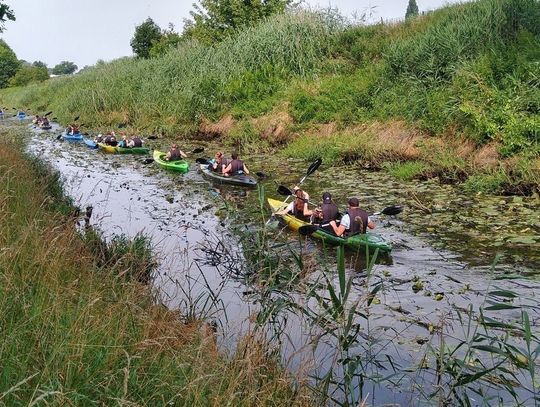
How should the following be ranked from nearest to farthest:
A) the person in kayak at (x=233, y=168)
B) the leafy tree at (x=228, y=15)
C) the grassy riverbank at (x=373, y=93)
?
the grassy riverbank at (x=373, y=93) < the person in kayak at (x=233, y=168) < the leafy tree at (x=228, y=15)

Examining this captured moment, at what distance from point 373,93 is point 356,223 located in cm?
1060

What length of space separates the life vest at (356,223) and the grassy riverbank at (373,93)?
421 centimetres

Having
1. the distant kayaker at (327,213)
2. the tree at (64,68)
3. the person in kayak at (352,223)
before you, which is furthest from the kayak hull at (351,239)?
the tree at (64,68)

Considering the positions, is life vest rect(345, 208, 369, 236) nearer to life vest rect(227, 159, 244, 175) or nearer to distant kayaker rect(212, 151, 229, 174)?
life vest rect(227, 159, 244, 175)

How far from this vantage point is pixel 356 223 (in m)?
8.73

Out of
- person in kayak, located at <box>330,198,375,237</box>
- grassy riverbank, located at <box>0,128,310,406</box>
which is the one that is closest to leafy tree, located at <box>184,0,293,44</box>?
person in kayak, located at <box>330,198,375,237</box>

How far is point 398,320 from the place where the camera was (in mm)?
→ 6004

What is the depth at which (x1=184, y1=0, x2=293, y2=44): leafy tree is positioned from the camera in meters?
31.9

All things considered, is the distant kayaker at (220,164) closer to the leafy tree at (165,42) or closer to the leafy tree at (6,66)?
the leafy tree at (165,42)

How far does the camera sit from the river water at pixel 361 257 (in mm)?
5113

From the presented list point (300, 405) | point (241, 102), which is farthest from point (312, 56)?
point (300, 405)

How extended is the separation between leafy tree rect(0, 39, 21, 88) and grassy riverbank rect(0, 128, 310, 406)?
3095 inches

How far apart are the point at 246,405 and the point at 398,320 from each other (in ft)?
11.1

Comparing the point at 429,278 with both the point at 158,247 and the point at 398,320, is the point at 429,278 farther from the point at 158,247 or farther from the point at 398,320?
the point at 158,247
